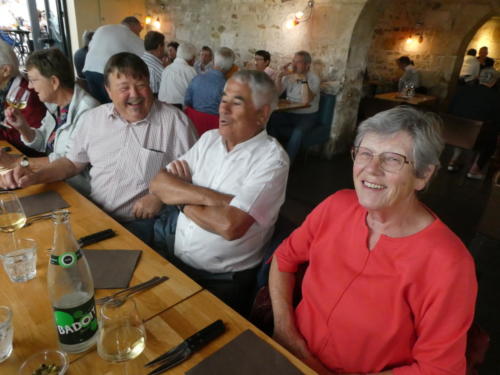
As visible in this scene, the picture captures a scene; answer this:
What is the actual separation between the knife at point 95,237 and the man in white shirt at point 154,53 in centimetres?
348

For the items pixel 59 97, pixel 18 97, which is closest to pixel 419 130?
pixel 59 97

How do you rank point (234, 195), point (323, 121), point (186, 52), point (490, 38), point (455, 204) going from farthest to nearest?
Result: point (490, 38) < point (323, 121) < point (186, 52) < point (455, 204) < point (234, 195)

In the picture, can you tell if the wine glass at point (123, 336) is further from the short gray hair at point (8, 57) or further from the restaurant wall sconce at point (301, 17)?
the restaurant wall sconce at point (301, 17)

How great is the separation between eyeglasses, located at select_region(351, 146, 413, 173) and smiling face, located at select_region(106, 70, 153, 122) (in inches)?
52.4

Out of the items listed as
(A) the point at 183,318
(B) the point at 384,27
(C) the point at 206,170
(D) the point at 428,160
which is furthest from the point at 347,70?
(A) the point at 183,318

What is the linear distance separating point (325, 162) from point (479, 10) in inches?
203

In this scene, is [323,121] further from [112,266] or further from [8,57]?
[112,266]

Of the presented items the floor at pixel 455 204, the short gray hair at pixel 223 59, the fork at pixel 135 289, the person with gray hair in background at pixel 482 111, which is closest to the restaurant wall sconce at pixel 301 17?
the short gray hair at pixel 223 59

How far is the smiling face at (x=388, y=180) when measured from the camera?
A: 3.46 feet

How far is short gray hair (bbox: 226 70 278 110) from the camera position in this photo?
1.67 metres

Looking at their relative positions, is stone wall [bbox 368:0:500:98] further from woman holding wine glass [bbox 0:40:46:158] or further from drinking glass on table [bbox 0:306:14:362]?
drinking glass on table [bbox 0:306:14:362]

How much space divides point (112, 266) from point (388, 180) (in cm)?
98

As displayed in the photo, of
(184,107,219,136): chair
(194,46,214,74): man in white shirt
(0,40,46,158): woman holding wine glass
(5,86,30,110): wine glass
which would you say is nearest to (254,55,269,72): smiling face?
(194,46,214,74): man in white shirt

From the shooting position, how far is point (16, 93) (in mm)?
2680
